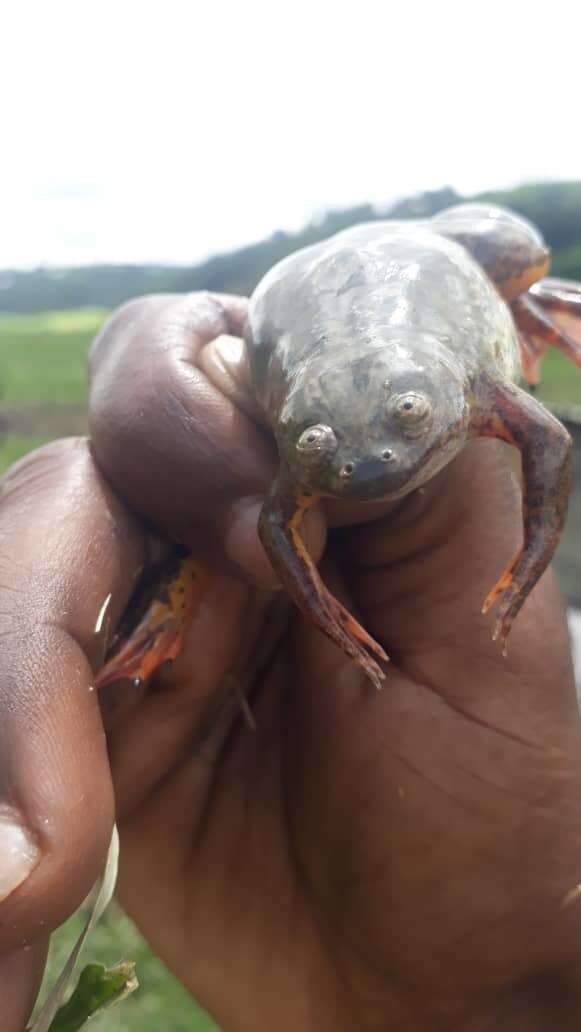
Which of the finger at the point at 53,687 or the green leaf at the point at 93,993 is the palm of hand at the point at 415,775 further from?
the green leaf at the point at 93,993

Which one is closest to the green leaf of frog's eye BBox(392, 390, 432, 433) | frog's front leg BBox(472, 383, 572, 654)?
frog's front leg BBox(472, 383, 572, 654)

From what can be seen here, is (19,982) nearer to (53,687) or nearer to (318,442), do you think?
(53,687)

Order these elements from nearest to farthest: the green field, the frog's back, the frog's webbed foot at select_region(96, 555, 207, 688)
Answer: the frog's back < the frog's webbed foot at select_region(96, 555, 207, 688) < the green field

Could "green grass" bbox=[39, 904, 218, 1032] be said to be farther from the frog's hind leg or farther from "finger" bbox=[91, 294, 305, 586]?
the frog's hind leg

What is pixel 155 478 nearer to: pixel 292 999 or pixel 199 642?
pixel 199 642

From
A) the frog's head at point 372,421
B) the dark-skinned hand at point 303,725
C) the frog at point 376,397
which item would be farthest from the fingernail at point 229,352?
the frog's head at point 372,421

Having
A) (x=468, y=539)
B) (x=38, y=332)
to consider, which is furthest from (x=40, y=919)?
(x=38, y=332)
